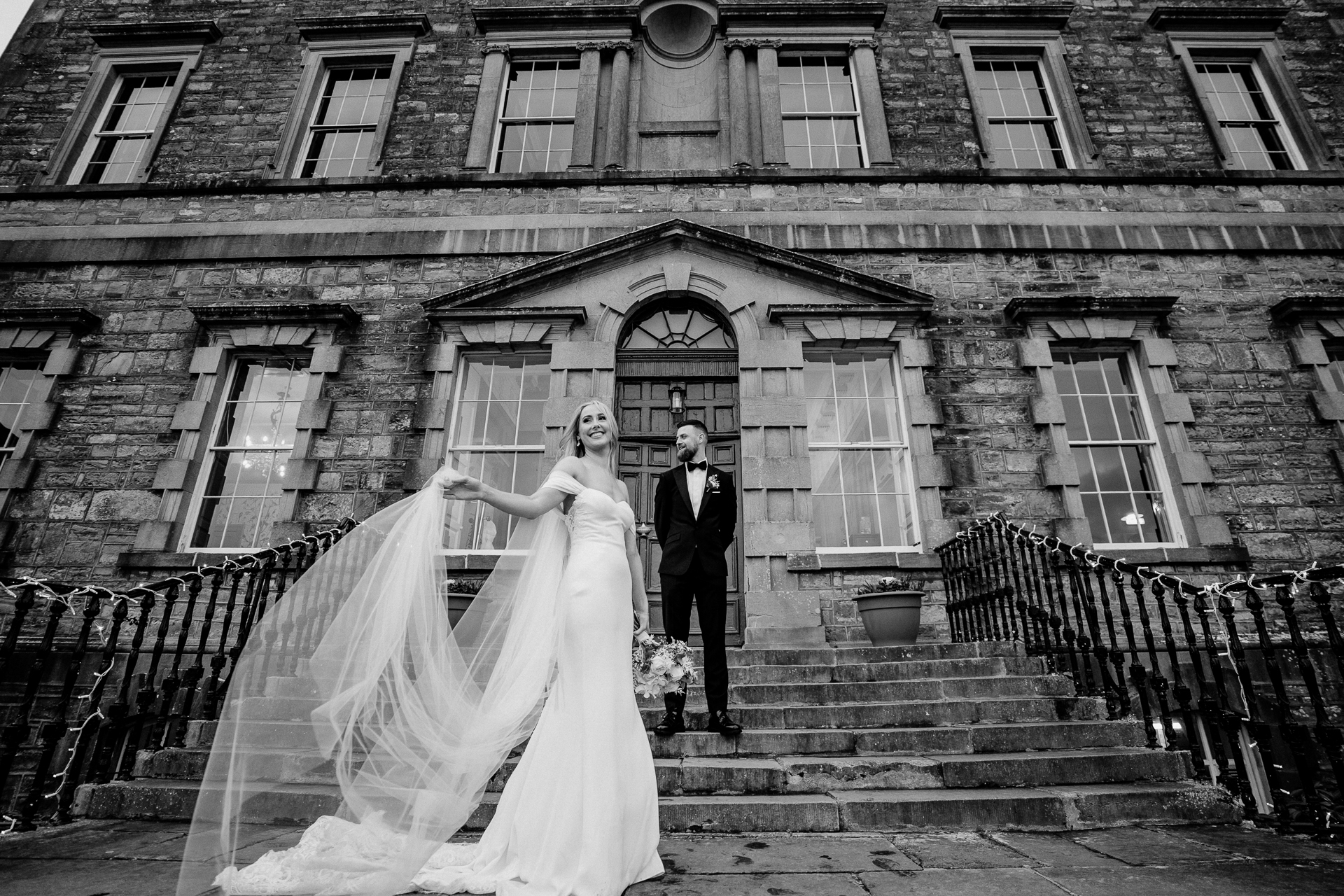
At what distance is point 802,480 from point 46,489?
825 cm

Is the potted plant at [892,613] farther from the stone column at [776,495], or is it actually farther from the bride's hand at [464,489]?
the bride's hand at [464,489]

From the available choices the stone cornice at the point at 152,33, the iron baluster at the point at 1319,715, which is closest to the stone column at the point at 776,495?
the iron baluster at the point at 1319,715

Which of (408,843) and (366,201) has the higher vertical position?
(366,201)

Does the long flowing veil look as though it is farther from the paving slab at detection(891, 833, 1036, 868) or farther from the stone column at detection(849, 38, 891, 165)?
the stone column at detection(849, 38, 891, 165)

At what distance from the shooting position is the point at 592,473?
10.6ft

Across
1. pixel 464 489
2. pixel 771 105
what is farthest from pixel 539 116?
pixel 464 489

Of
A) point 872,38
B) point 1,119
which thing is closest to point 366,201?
point 1,119

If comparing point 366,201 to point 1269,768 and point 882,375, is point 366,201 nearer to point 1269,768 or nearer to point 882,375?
point 882,375

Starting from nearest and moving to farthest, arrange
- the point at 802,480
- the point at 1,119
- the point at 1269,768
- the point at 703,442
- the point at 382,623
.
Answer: the point at 382,623 → the point at 1269,768 → the point at 703,442 → the point at 802,480 → the point at 1,119

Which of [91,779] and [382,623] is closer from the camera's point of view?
[382,623]

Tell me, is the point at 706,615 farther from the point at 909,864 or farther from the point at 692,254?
the point at 692,254

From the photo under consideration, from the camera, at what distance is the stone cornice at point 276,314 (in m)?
8.02

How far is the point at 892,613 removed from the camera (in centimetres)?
610

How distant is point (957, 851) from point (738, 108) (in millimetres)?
9095
